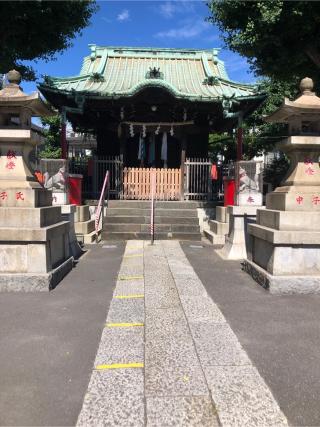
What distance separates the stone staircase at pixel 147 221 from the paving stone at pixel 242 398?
8.41 metres

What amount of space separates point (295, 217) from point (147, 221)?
690 centimetres

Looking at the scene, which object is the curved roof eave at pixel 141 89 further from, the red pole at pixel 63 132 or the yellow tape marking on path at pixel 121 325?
the yellow tape marking on path at pixel 121 325

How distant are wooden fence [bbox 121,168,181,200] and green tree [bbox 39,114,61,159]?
1343cm

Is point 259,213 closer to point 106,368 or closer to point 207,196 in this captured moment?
point 106,368

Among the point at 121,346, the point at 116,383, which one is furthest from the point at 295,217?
the point at 116,383

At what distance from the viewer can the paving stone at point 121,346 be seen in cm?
343

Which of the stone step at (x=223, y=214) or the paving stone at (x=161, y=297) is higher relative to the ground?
the stone step at (x=223, y=214)

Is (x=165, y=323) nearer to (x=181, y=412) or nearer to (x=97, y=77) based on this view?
(x=181, y=412)

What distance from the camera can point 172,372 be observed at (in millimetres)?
3180

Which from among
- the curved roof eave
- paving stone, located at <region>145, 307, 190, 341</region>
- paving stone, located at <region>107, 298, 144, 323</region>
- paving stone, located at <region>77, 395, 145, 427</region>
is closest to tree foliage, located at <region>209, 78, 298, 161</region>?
the curved roof eave

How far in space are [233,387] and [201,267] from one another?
468 cm

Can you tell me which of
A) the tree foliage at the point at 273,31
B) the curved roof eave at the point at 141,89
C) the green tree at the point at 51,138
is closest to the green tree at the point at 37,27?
the curved roof eave at the point at 141,89

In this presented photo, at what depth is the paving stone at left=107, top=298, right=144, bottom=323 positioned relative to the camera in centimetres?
447

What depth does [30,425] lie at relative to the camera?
8.31ft
